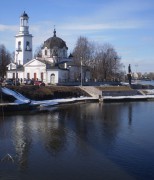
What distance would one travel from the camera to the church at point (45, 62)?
73.8 meters

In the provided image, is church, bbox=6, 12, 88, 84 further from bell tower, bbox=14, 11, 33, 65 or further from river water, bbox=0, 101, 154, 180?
river water, bbox=0, 101, 154, 180

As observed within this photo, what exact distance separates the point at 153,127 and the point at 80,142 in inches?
342

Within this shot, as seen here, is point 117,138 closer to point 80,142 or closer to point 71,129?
point 80,142

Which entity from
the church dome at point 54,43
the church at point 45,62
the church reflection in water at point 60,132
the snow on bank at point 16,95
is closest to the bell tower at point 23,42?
the church at point 45,62

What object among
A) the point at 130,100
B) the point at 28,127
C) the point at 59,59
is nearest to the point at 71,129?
the point at 28,127

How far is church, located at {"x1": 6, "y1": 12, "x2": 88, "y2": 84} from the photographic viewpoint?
7381cm

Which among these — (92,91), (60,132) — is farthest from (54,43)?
(60,132)

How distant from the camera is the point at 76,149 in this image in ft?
67.9

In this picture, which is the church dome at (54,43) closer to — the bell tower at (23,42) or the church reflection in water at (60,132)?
the bell tower at (23,42)

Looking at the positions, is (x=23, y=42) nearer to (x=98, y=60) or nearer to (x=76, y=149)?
(x=98, y=60)

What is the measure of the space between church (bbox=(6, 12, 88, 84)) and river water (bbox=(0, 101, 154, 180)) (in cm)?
4050

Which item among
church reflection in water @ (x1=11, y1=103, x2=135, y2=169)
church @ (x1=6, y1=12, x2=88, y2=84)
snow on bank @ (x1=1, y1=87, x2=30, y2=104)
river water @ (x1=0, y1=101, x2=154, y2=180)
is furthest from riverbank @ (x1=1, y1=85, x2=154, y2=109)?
river water @ (x1=0, y1=101, x2=154, y2=180)

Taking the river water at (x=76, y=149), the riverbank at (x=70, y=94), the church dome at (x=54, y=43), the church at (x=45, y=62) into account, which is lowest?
the river water at (x=76, y=149)

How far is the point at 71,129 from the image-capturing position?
28.0 meters
